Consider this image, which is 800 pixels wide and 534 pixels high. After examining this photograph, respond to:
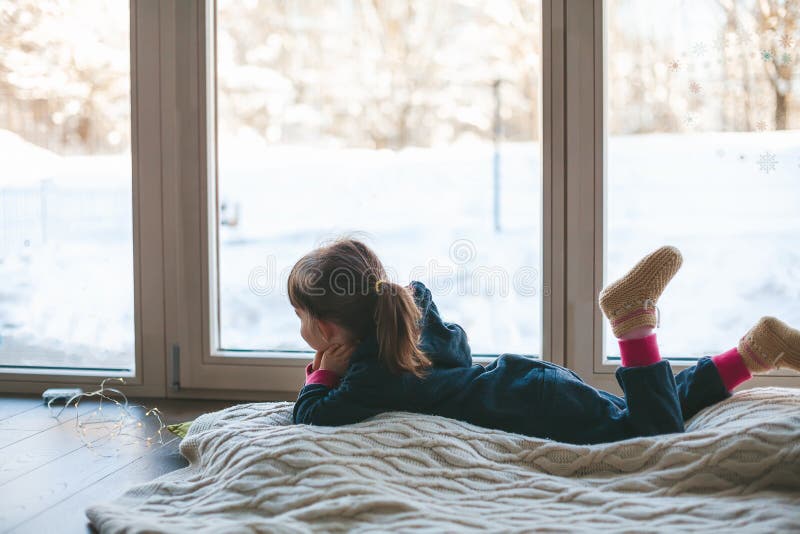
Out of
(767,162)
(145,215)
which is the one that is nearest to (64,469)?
(145,215)

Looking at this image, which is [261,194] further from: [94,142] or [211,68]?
[94,142]

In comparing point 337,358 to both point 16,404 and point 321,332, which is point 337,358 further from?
point 16,404

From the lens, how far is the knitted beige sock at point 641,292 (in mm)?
1696

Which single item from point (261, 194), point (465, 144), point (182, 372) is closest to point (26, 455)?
point (182, 372)

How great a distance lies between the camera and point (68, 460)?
1895 millimetres

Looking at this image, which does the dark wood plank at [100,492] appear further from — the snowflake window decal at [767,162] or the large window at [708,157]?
the snowflake window decal at [767,162]

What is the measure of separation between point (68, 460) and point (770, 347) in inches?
62.8

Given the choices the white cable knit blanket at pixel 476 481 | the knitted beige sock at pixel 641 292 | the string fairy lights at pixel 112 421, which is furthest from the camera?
the string fairy lights at pixel 112 421

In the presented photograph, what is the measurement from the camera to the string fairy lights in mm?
2057

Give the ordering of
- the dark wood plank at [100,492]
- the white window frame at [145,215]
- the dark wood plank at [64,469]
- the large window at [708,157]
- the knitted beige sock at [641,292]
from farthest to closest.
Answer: the white window frame at [145,215] < the large window at [708,157] < the knitted beige sock at [641,292] < the dark wood plank at [64,469] < the dark wood plank at [100,492]

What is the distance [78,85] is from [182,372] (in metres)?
0.97

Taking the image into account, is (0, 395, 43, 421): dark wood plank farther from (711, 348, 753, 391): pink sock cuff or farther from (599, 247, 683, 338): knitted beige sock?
(711, 348, 753, 391): pink sock cuff

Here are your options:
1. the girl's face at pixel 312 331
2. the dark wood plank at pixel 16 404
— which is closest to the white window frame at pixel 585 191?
the girl's face at pixel 312 331

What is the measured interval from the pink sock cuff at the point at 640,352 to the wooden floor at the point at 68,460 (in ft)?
3.41
